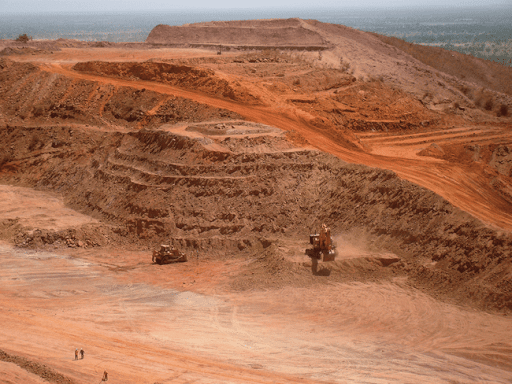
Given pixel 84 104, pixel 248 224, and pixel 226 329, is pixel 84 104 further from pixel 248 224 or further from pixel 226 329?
pixel 226 329

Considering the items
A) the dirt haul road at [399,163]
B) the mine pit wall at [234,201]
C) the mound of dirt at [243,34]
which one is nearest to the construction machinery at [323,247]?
the mine pit wall at [234,201]

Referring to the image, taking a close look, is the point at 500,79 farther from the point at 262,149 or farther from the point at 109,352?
the point at 109,352

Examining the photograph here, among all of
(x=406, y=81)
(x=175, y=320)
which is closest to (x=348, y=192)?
(x=175, y=320)

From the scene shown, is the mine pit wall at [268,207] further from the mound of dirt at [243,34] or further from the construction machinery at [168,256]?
the mound of dirt at [243,34]

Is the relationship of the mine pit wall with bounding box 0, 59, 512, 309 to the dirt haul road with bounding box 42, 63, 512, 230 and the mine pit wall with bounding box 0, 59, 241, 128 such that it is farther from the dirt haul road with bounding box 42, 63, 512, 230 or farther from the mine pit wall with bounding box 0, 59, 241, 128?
the dirt haul road with bounding box 42, 63, 512, 230

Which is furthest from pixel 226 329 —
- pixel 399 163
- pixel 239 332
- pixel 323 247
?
pixel 399 163
